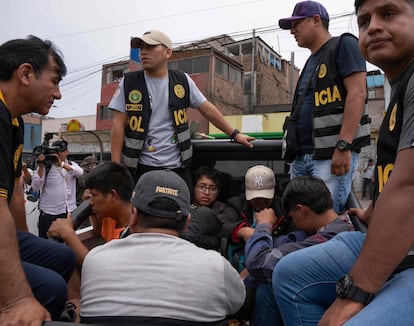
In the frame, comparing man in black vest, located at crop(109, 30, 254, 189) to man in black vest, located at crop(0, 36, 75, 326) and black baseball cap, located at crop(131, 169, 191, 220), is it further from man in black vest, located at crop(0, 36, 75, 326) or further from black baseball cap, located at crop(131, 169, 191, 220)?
black baseball cap, located at crop(131, 169, 191, 220)

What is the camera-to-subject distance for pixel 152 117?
3.01 m

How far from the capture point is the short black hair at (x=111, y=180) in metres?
2.50

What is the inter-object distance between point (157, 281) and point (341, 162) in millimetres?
1457

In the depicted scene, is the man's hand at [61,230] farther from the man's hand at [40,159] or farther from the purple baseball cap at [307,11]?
the man's hand at [40,159]

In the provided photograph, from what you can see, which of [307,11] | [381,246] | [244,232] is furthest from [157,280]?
[307,11]

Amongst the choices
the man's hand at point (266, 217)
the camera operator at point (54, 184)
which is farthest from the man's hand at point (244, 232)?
the camera operator at point (54, 184)

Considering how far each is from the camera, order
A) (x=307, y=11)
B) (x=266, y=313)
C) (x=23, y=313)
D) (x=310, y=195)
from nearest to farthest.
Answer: (x=23, y=313), (x=266, y=313), (x=310, y=195), (x=307, y=11)

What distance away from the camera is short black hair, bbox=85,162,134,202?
8.21 ft

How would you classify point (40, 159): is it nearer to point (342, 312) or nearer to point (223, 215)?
point (223, 215)

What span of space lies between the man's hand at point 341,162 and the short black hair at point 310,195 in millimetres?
277

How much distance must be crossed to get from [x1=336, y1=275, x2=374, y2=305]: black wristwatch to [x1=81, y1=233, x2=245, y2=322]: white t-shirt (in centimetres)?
44

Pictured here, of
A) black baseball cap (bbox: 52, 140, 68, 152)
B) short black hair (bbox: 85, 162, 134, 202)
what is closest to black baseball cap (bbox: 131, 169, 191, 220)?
short black hair (bbox: 85, 162, 134, 202)

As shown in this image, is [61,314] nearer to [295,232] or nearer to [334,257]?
[334,257]

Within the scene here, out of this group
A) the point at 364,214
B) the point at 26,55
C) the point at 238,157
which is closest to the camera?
the point at 26,55
